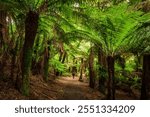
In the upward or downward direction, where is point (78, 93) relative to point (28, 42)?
downward

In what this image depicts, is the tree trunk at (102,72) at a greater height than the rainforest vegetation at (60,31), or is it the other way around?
the rainforest vegetation at (60,31)

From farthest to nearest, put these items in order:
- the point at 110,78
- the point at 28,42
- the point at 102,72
Result: the point at 102,72, the point at 110,78, the point at 28,42

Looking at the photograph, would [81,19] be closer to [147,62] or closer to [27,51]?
[27,51]

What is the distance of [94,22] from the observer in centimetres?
802

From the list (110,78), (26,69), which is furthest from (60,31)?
(110,78)

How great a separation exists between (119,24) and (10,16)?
2927 millimetres

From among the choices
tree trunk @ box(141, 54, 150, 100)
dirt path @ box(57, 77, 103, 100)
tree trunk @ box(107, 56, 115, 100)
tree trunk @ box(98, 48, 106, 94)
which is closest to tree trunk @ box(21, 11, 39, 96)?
dirt path @ box(57, 77, 103, 100)

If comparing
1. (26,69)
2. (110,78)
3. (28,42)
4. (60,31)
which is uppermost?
(60,31)

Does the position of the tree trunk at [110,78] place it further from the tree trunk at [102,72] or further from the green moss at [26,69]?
the green moss at [26,69]

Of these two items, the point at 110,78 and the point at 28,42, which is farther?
the point at 110,78

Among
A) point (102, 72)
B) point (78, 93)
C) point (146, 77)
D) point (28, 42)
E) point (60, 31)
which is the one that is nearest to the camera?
point (28, 42)

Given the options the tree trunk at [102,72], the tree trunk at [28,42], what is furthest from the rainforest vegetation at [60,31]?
the tree trunk at [102,72]

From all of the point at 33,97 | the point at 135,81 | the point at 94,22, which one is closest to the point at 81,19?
the point at 94,22

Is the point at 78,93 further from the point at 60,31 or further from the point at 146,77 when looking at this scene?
the point at 60,31
